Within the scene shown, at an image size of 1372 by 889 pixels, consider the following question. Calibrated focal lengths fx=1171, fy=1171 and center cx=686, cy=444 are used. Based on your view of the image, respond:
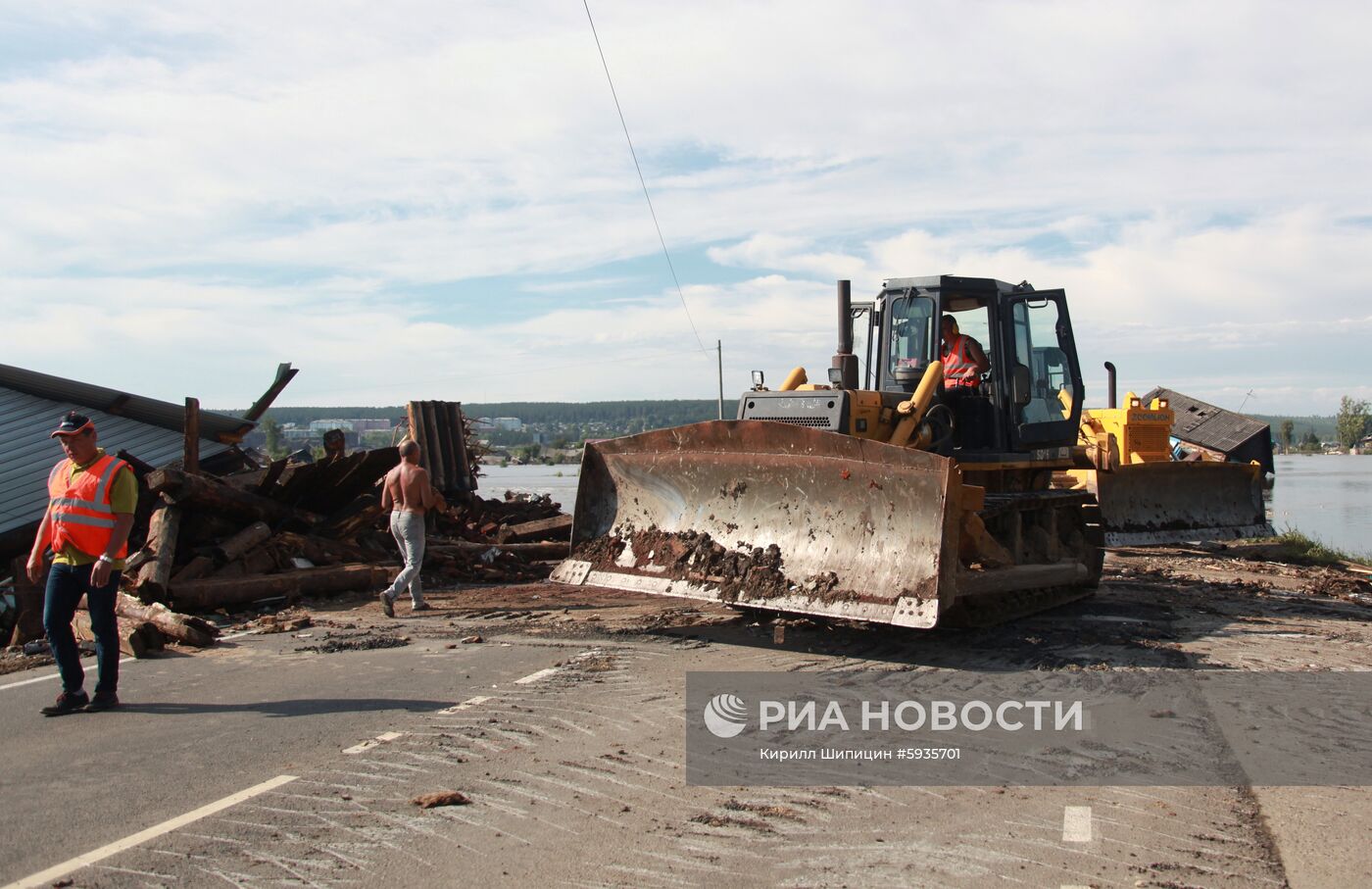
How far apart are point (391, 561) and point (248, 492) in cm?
188

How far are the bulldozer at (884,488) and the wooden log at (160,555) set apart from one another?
4150 millimetres

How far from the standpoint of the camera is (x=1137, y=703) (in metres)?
7.18

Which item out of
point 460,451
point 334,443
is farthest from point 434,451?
point 334,443

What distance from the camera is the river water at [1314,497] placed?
24.0 meters

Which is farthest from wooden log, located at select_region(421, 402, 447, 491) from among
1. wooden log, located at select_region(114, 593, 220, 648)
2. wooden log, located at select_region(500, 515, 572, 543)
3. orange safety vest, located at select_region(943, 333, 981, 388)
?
orange safety vest, located at select_region(943, 333, 981, 388)

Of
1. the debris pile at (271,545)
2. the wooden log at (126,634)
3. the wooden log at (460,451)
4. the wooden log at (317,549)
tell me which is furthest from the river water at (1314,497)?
the wooden log at (126,634)

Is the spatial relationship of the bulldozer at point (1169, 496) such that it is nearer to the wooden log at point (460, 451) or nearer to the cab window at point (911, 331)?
the cab window at point (911, 331)

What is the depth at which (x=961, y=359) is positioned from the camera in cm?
1130

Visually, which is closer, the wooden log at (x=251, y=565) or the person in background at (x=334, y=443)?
the wooden log at (x=251, y=565)

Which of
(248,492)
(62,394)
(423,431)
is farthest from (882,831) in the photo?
(62,394)

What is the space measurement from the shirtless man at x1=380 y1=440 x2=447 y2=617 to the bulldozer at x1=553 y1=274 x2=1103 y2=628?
1903 millimetres

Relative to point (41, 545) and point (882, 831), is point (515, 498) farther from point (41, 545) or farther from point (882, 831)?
point (882, 831)

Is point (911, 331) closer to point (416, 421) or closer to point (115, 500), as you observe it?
point (115, 500)

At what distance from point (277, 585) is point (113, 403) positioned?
8.67m
